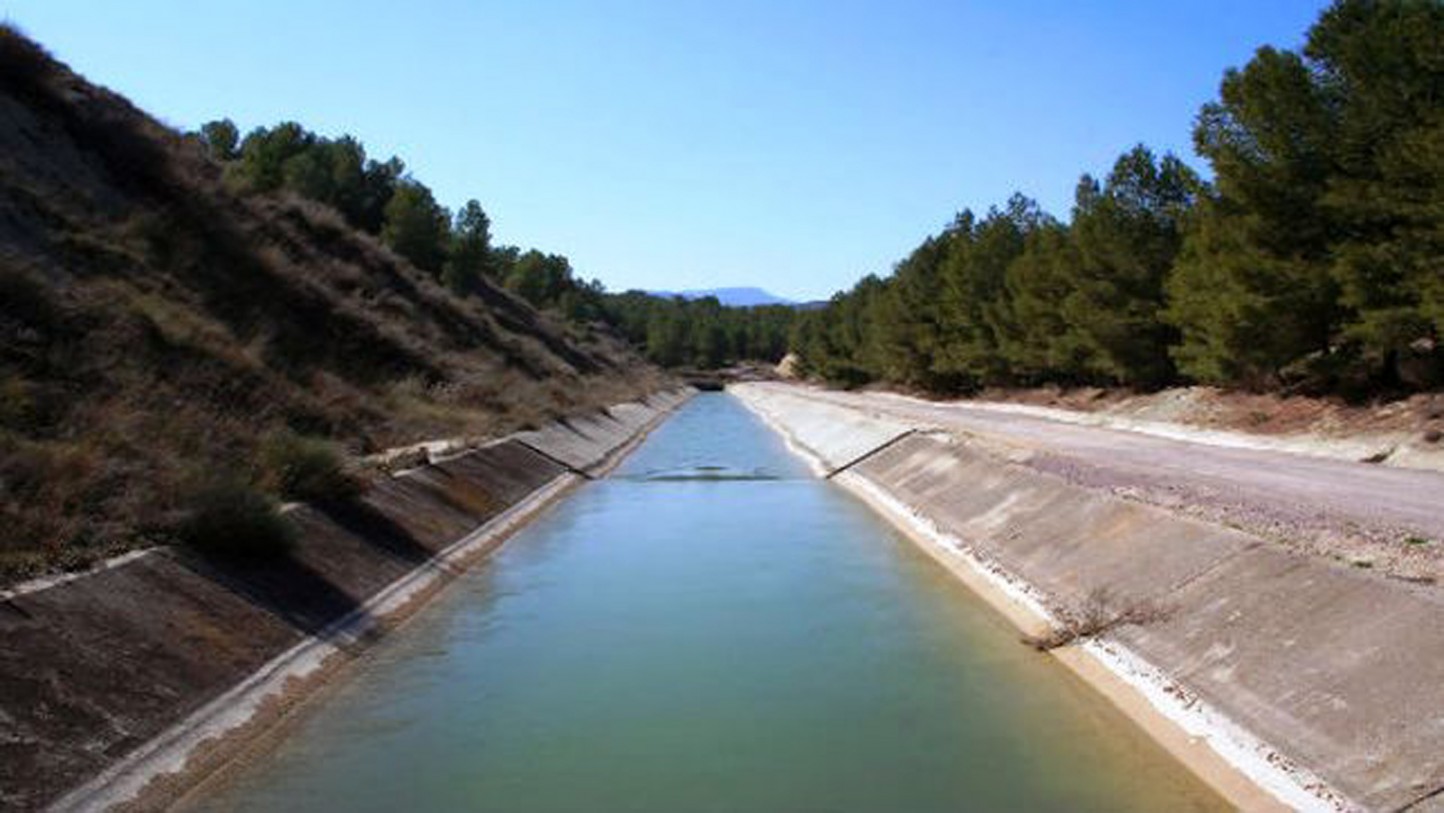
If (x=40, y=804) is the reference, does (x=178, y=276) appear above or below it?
above

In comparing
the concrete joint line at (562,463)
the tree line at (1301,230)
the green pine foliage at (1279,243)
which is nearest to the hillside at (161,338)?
the concrete joint line at (562,463)

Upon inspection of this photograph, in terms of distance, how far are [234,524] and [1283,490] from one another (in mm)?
17914

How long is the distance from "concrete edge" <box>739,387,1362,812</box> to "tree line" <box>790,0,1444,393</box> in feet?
52.4

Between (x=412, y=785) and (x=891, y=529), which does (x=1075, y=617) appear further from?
(x=891, y=529)

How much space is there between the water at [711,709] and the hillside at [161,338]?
4205 millimetres

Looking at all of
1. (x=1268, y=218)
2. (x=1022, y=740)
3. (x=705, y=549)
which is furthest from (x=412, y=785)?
(x=1268, y=218)

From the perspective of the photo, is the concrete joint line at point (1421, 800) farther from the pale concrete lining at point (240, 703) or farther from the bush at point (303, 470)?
the bush at point (303, 470)

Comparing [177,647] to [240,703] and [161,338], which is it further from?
[161,338]

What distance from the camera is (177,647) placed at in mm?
14773

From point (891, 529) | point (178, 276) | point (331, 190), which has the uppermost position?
point (331, 190)

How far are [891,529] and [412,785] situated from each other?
2230 cm

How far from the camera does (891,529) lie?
33969 millimetres

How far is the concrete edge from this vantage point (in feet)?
38.0

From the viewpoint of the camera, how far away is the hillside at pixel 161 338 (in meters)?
18.0
